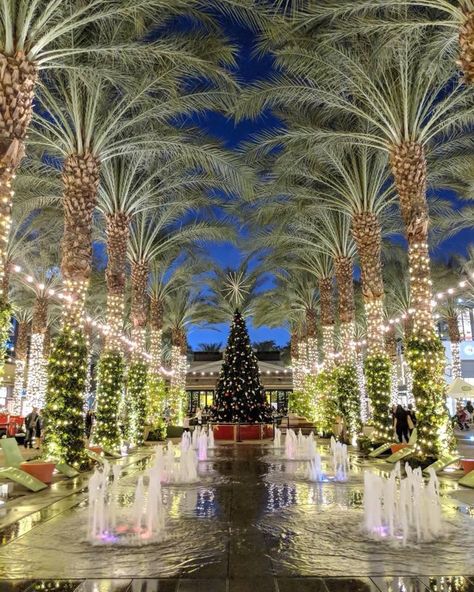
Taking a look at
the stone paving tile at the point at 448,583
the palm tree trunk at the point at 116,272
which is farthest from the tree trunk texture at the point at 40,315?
the stone paving tile at the point at 448,583

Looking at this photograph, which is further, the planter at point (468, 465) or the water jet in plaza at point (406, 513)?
the planter at point (468, 465)

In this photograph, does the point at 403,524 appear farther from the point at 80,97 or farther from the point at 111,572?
the point at 80,97

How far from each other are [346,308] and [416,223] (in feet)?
30.1

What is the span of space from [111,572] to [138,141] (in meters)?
13.2

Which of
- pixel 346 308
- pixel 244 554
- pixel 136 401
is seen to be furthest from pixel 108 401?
pixel 244 554

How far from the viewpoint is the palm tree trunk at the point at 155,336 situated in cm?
2684

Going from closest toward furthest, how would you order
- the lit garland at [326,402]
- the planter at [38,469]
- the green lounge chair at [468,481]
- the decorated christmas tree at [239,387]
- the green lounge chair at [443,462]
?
the green lounge chair at [468,481] < the planter at [38,469] < the green lounge chair at [443,462] < the lit garland at [326,402] < the decorated christmas tree at [239,387]

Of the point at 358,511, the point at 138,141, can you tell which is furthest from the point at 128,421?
the point at 358,511

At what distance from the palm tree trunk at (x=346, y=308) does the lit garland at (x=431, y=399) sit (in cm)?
825

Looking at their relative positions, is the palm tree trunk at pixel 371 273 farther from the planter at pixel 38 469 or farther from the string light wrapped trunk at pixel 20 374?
the string light wrapped trunk at pixel 20 374

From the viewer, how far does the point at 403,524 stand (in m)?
7.20

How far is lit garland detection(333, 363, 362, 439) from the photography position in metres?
21.6

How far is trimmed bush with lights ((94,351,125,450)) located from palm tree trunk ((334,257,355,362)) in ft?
33.4

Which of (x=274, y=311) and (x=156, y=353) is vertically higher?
(x=274, y=311)
